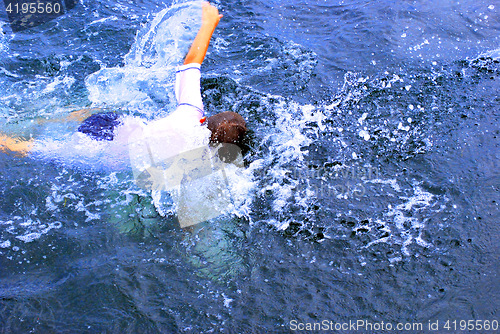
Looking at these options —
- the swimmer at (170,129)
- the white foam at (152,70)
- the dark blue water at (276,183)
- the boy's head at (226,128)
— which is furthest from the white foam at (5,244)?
the boy's head at (226,128)

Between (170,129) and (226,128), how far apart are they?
Result: 1.99 ft

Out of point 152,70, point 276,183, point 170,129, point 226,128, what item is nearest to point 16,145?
point 170,129

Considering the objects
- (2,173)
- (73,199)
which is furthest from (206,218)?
(2,173)

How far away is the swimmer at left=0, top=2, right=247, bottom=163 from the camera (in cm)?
387

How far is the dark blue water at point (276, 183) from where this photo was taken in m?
3.17

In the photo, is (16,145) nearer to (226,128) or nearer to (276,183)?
(226,128)

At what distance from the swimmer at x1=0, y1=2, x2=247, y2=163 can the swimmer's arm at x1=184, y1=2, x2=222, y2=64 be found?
0.04 feet

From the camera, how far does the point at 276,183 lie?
13.7 ft

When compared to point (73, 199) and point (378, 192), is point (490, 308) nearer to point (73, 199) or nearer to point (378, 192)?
point (378, 192)

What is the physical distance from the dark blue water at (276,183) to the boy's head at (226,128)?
1.95ft

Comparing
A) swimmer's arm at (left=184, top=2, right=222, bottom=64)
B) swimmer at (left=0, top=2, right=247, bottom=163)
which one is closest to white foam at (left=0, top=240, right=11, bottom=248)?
swimmer at (left=0, top=2, right=247, bottom=163)

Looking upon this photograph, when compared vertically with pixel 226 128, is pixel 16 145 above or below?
below

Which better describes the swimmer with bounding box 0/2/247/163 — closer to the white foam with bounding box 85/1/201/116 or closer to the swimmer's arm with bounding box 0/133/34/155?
the swimmer's arm with bounding box 0/133/34/155

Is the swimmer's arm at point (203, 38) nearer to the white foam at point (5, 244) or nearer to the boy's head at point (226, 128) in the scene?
the boy's head at point (226, 128)
